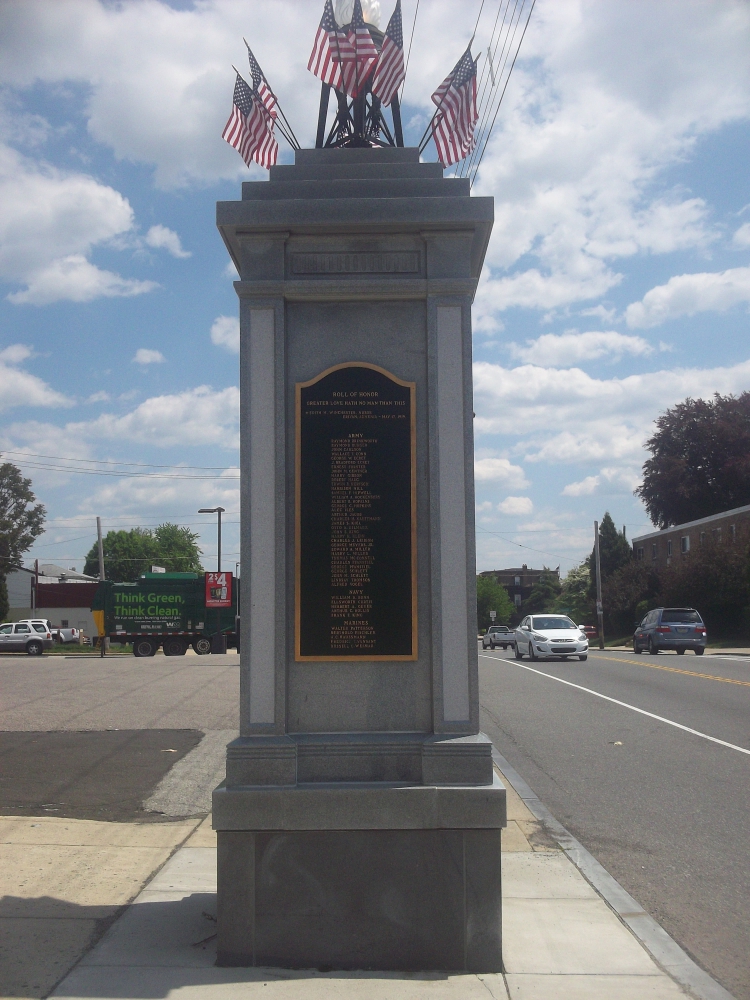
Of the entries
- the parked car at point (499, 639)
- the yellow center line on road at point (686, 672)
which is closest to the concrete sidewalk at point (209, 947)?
the yellow center line on road at point (686, 672)

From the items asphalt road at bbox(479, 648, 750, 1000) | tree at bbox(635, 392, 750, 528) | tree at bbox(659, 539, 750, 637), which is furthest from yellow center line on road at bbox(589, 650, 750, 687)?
tree at bbox(635, 392, 750, 528)

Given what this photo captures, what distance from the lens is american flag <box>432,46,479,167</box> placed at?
6.40 m

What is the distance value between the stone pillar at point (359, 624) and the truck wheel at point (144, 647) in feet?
115

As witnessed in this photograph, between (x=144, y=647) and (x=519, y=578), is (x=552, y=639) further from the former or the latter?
(x=519, y=578)

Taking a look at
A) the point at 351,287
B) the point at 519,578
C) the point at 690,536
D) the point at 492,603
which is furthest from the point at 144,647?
the point at 519,578

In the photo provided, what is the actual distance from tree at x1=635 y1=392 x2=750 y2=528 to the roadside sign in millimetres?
37078

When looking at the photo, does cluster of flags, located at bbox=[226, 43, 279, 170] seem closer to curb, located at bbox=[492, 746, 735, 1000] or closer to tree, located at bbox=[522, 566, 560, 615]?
curb, located at bbox=[492, 746, 735, 1000]

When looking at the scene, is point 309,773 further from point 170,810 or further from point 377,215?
point 170,810

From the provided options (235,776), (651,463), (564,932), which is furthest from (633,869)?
(651,463)

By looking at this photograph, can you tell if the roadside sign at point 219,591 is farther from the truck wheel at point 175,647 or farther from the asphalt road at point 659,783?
the asphalt road at point 659,783

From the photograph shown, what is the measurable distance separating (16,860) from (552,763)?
643cm

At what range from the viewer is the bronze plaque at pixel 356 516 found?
4.91 m

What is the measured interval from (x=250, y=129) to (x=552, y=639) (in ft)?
79.9

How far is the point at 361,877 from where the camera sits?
14.8 feet
